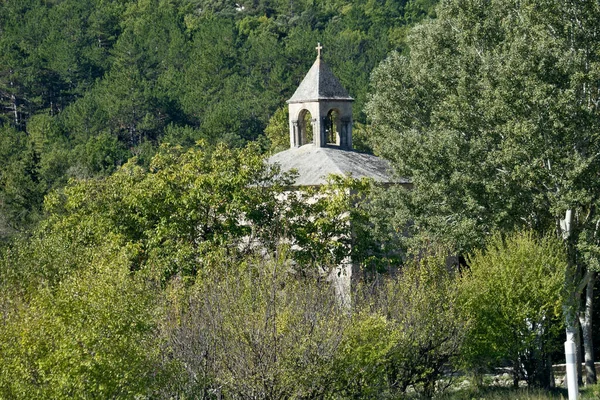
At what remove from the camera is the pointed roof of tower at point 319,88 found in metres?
38.8

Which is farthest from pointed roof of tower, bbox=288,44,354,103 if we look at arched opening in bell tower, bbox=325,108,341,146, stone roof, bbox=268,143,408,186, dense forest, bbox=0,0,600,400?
dense forest, bbox=0,0,600,400

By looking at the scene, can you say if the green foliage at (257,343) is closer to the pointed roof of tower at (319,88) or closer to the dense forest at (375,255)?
the dense forest at (375,255)

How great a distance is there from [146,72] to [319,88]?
55.8m

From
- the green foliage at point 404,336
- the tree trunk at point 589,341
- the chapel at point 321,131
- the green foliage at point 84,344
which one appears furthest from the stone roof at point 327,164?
the green foliage at point 84,344

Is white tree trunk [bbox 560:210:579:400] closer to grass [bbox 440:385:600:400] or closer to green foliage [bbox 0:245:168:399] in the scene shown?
grass [bbox 440:385:600:400]

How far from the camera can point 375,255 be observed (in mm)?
29406

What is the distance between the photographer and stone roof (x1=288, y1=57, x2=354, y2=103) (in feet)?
127

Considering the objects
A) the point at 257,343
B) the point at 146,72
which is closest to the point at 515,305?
the point at 257,343

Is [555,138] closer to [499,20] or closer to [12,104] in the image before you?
[499,20]

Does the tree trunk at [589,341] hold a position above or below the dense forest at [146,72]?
below

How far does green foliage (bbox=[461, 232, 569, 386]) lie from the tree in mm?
1204

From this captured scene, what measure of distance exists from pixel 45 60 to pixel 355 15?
32.6 m

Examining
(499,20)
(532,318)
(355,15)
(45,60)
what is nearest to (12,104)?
(45,60)

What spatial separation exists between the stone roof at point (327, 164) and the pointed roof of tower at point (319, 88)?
1.73 meters
